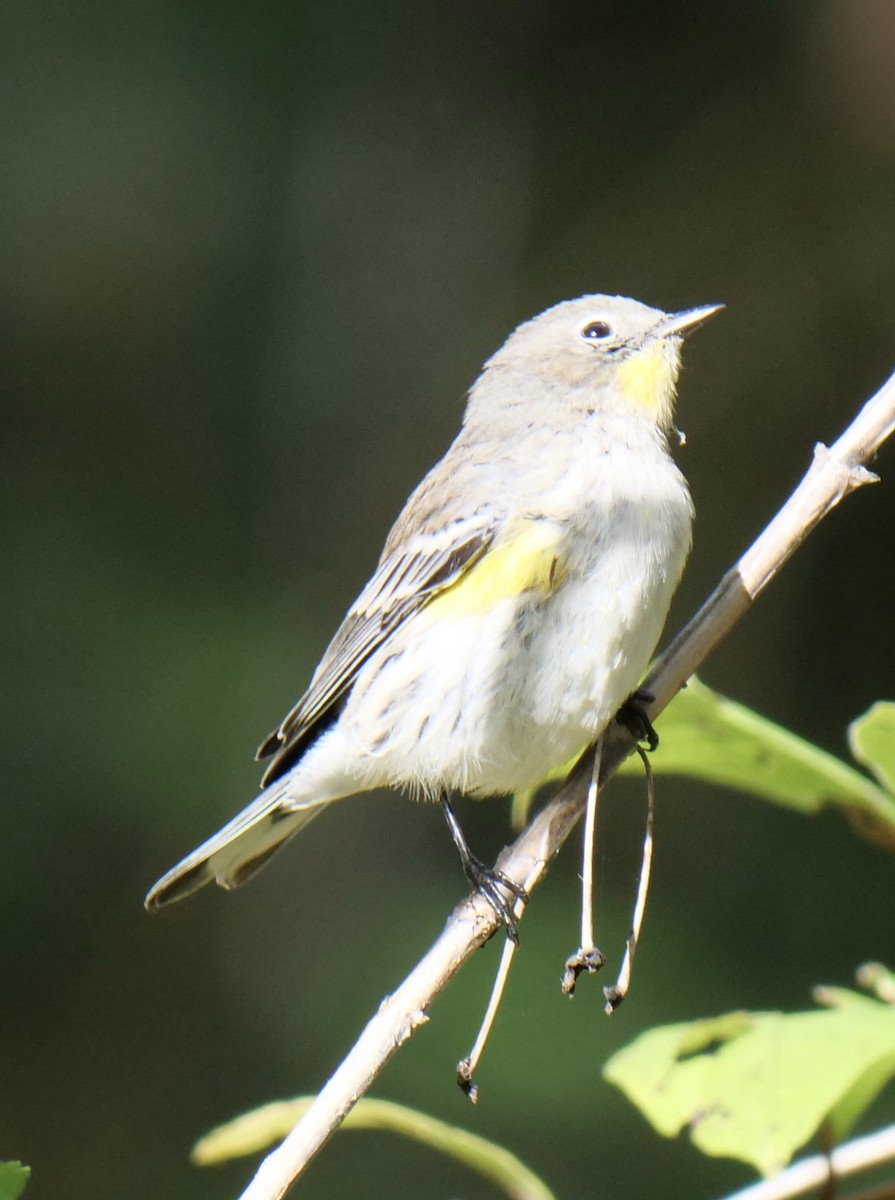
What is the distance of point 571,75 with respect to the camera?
400cm

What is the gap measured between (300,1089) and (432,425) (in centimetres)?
172

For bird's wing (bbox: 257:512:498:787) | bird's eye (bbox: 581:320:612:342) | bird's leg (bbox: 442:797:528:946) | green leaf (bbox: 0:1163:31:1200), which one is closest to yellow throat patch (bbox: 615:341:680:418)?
bird's eye (bbox: 581:320:612:342)

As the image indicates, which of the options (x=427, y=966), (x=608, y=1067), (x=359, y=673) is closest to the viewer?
(x=608, y=1067)

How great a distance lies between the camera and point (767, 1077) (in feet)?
3.23

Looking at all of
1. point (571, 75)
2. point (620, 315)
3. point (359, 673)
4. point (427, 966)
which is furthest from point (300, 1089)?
point (571, 75)

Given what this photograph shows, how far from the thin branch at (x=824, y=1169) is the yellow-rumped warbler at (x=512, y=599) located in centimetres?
65

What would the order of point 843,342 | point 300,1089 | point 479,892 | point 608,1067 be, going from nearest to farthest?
point 608,1067, point 479,892, point 300,1089, point 843,342

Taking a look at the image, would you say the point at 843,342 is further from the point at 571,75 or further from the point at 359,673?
the point at 359,673

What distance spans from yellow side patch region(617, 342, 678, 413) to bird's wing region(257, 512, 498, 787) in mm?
343

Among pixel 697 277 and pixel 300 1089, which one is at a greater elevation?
pixel 697 277

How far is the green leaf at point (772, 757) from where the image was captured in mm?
1142

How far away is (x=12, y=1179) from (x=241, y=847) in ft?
4.54

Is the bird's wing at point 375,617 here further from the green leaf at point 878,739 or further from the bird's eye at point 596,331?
the green leaf at point 878,739

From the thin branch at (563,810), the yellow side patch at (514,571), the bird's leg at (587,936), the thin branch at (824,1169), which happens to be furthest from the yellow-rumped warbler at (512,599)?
the thin branch at (824,1169)
